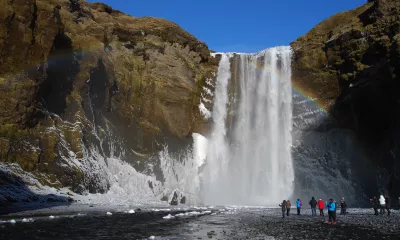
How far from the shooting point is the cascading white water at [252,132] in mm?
51375

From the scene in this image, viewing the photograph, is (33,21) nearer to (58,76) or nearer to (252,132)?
(58,76)

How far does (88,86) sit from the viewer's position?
42156 mm

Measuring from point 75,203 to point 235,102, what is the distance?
2997 centimetres

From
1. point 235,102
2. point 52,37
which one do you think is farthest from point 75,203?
point 235,102

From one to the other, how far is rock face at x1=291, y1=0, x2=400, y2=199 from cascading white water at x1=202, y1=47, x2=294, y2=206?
3.79 m

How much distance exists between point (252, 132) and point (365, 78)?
1645 cm

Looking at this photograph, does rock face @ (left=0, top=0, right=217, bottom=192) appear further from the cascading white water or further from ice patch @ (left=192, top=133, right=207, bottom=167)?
the cascading white water

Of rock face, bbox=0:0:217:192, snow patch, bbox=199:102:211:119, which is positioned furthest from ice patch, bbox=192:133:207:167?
snow patch, bbox=199:102:211:119

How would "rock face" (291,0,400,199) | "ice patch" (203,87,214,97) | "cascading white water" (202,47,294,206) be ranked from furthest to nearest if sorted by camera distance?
"ice patch" (203,87,214,97)
"cascading white water" (202,47,294,206)
"rock face" (291,0,400,199)

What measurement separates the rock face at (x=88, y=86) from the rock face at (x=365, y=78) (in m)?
14.9

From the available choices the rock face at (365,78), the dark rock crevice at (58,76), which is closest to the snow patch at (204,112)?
the rock face at (365,78)

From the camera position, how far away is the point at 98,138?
42.5 meters

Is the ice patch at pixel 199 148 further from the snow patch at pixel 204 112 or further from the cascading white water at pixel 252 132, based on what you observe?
the snow patch at pixel 204 112

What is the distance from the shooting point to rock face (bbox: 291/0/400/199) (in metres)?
42.7
